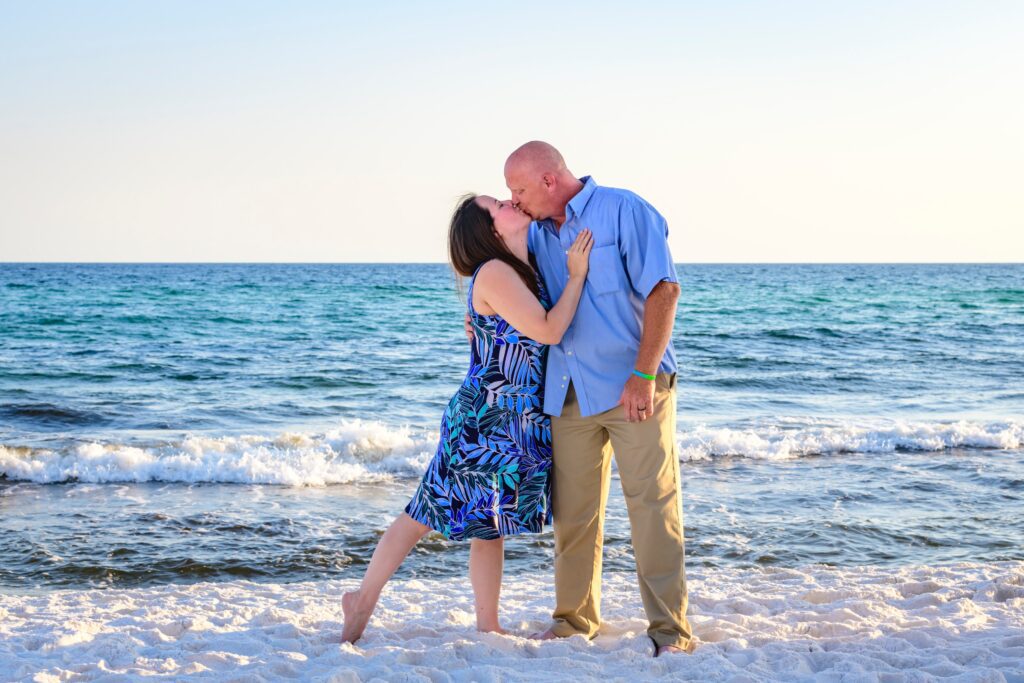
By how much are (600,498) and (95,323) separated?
22028 mm

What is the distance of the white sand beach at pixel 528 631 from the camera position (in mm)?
3295

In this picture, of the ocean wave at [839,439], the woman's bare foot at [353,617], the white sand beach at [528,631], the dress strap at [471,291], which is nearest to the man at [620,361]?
the dress strap at [471,291]

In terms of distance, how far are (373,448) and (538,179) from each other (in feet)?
19.2

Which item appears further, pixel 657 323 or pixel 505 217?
pixel 505 217

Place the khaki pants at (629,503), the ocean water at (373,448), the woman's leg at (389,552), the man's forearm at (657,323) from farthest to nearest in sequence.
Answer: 1. the ocean water at (373,448)
2. the woman's leg at (389,552)
3. the khaki pants at (629,503)
4. the man's forearm at (657,323)

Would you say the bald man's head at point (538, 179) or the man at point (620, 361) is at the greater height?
the bald man's head at point (538, 179)

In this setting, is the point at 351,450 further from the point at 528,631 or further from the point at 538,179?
the point at 538,179

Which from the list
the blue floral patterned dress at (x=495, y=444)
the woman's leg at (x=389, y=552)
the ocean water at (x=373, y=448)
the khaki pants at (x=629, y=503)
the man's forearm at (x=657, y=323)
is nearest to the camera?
the man's forearm at (x=657, y=323)

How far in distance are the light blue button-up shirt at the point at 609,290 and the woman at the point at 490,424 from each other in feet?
0.32

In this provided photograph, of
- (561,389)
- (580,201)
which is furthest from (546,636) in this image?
(580,201)

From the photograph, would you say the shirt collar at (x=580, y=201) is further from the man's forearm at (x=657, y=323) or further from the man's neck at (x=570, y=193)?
the man's forearm at (x=657, y=323)

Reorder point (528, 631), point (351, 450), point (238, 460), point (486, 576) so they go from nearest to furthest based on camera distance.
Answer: point (486, 576)
point (528, 631)
point (238, 460)
point (351, 450)

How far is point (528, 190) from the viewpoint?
3412mm

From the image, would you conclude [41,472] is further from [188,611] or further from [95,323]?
[95,323]
